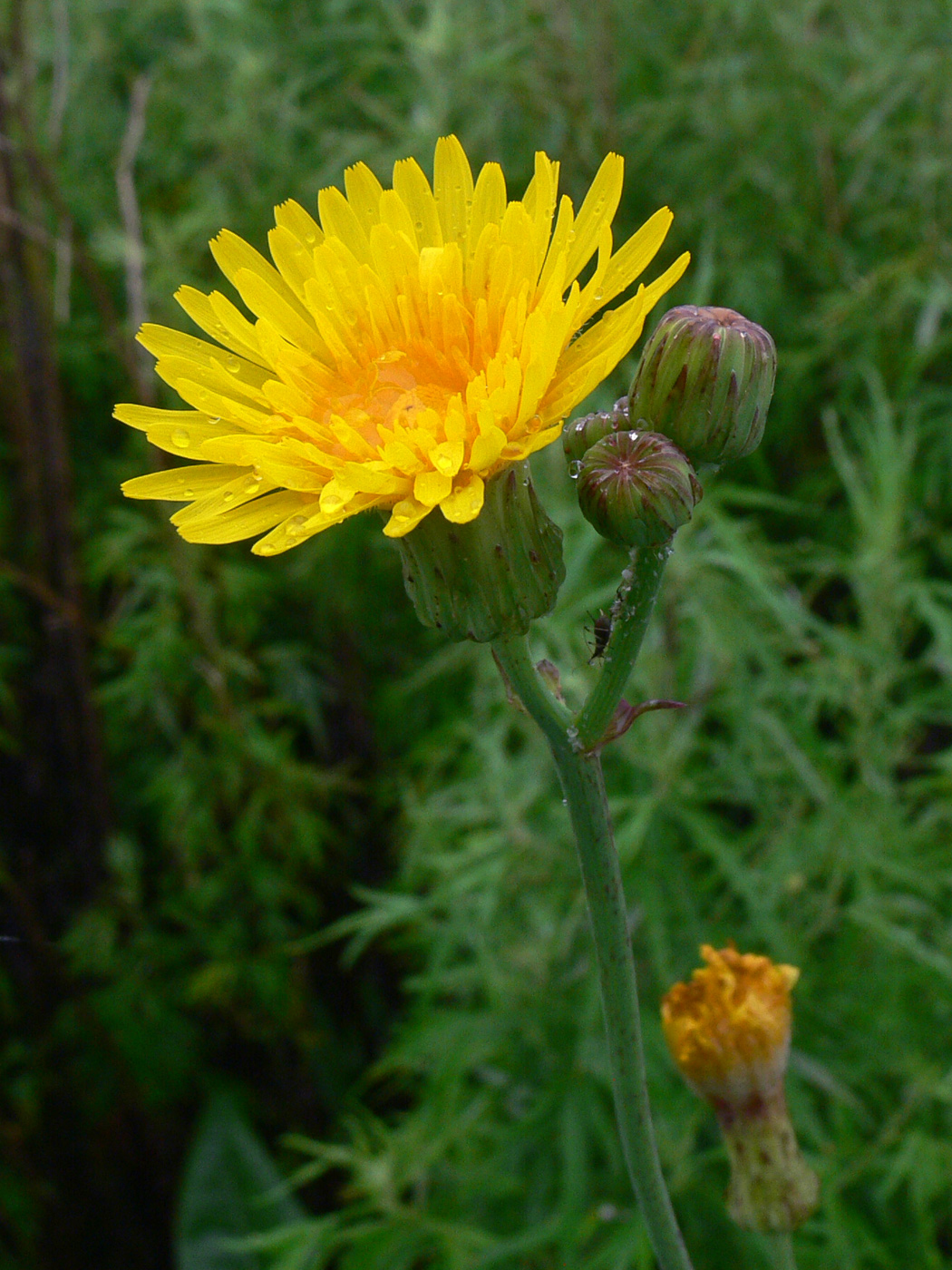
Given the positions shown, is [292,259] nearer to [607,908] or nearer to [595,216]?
[595,216]

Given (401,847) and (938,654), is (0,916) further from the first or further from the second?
(938,654)

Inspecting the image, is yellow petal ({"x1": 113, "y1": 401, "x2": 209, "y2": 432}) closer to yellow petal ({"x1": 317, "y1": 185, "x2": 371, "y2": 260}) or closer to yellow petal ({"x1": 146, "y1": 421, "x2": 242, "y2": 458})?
yellow petal ({"x1": 146, "y1": 421, "x2": 242, "y2": 458})

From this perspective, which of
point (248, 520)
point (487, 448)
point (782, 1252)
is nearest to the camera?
point (487, 448)

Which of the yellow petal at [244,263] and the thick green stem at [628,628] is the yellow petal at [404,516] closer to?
the thick green stem at [628,628]

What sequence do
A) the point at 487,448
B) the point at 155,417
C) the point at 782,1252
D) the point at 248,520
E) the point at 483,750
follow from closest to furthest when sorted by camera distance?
the point at 487,448
the point at 248,520
the point at 155,417
the point at 782,1252
the point at 483,750

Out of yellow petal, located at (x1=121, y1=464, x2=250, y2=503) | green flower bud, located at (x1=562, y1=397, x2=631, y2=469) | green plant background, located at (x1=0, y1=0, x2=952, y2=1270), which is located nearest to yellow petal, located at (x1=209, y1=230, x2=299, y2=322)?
yellow petal, located at (x1=121, y1=464, x2=250, y2=503)

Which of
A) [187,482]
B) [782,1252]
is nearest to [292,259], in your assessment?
[187,482]
